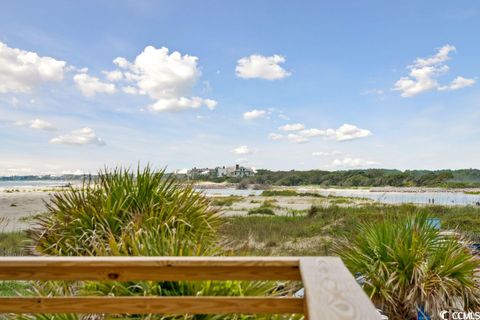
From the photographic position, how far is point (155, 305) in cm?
177

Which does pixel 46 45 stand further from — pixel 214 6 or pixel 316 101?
pixel 316 101

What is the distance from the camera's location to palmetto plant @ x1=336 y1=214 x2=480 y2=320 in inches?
175

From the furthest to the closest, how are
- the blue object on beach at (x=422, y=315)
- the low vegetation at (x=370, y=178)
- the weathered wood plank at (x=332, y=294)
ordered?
the low vegetation at (x=370, y=178)
the blue object on beach at (x=422, y=315)
the weathered wood plank at (x=332, y=294)

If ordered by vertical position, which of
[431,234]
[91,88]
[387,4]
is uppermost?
[387,4]

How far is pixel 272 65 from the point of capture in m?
23.4

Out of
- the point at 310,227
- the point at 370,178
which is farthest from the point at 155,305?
the point at 370,178

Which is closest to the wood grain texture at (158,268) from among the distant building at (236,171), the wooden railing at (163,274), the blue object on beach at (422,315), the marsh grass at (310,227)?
the wooden railing at (163,274)

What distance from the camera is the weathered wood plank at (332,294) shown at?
1.11 metres

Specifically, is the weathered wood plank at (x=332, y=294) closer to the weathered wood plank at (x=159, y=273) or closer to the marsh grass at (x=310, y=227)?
the weathered wood plank at (x=159, y=273)

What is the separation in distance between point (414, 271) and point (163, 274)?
3586 millimetres

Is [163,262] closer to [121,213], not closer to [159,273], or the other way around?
[159,273]

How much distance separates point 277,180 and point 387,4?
61.1m

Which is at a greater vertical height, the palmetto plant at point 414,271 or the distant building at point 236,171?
the distant building at point 236,171

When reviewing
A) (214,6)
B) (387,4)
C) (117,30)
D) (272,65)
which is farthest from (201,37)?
(272,65)
